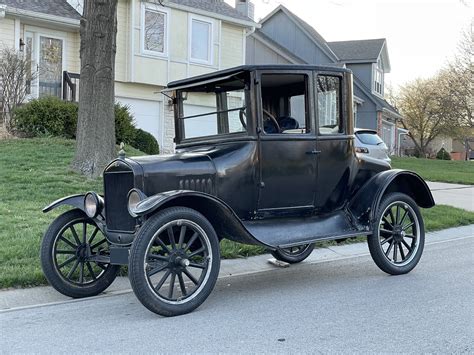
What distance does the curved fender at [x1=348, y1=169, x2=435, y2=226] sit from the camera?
5.99 meters

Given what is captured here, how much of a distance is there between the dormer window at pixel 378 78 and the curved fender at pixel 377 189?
31.7 meters

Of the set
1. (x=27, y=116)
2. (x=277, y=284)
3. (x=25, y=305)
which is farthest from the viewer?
(x=27, y=116)

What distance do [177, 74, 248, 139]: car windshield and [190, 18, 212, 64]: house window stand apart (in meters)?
14.9

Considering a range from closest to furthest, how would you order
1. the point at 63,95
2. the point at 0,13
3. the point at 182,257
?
1. the point at 182,257
2. the point at 0,13
3. the point at 63,95

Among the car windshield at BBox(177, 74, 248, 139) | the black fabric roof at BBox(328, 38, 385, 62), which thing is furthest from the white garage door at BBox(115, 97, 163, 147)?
the black fabric roof at BBox(328, 38, 385, 62)

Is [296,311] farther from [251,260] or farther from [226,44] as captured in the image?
[226,44]

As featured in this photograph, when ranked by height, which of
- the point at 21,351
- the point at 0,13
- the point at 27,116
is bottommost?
the point at 21,351

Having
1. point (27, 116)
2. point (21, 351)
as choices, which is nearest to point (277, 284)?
point (21, 351)

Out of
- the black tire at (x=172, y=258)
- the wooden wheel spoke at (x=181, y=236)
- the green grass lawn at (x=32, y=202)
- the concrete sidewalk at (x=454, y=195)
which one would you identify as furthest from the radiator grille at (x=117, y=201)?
the concrete sidewalk at (x=454, y=195)

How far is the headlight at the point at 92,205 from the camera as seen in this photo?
17.3ft

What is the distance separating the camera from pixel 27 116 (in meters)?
14.2

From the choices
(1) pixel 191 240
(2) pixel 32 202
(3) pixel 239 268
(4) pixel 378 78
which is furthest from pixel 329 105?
(4) pixel 378 78

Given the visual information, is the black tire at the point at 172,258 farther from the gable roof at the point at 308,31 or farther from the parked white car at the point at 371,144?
the gable roof at the point at 308,31

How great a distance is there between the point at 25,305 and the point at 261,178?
2.50m
